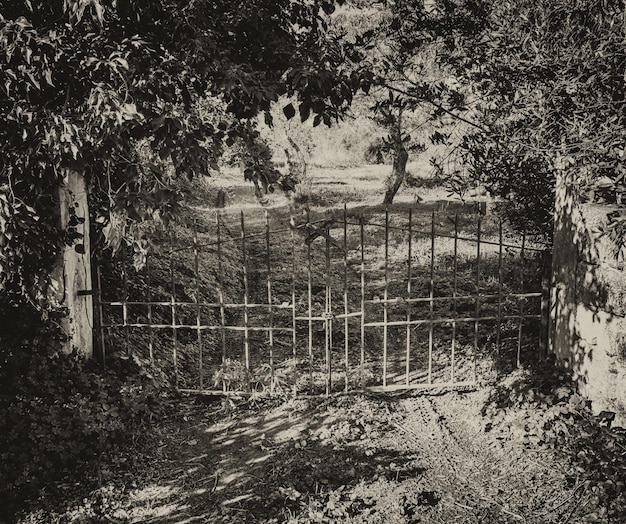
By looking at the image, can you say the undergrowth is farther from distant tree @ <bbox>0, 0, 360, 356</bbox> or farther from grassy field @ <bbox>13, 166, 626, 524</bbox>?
distant tree @ <bbox>0, 0, 360, 356</bbox>

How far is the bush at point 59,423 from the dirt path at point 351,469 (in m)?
Answer: 0.50

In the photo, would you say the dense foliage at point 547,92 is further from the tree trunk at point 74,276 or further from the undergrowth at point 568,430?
the tree trunk at point 74,276

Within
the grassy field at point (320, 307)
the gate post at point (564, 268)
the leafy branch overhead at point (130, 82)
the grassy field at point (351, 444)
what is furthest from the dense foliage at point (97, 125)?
the gate post at point (564, 268)

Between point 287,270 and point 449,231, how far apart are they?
5.32 metres

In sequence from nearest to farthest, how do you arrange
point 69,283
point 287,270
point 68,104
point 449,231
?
point 68,104 < point 69,283 < point 287,270 < point 449,231

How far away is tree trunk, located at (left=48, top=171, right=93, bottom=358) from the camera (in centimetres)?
580

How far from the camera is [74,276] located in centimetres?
606

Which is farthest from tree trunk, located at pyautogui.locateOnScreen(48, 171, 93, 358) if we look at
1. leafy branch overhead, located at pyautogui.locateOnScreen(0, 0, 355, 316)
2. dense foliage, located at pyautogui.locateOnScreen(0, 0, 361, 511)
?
leafy branch overhead, located at pyautogui.locateOnScreen(0, 0, 355, 316)

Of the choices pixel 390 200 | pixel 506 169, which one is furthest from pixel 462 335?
pixel 390 200

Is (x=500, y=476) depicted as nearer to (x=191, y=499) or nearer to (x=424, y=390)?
(x=424, y=390)

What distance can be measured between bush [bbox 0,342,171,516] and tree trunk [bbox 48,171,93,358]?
0.82 ft

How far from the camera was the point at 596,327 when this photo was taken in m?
5.58

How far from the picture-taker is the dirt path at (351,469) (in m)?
4.75


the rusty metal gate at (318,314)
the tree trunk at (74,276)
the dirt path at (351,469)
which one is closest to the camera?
the dirt path at (351,469)
